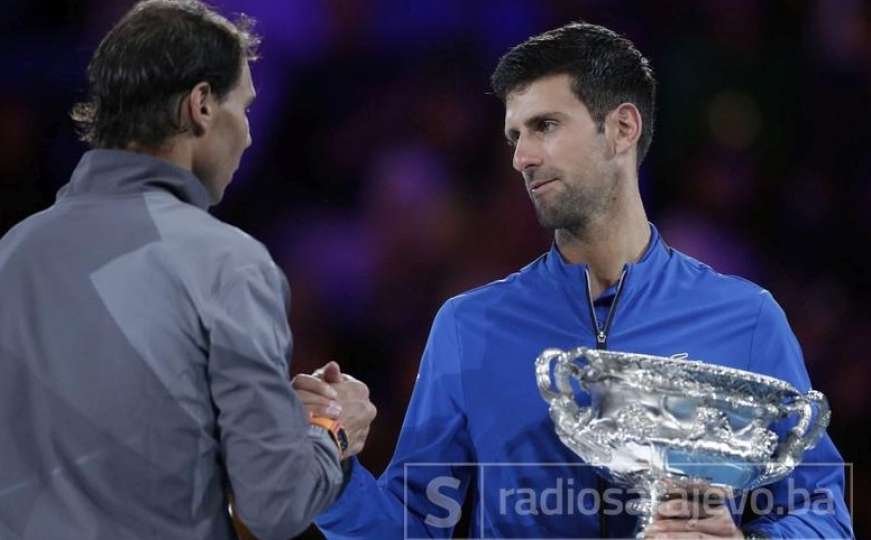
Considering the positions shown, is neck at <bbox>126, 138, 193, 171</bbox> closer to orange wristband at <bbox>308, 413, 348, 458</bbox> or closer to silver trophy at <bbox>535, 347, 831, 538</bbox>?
orange wristband at <bbox>308, 413, 348, 458</bbox>

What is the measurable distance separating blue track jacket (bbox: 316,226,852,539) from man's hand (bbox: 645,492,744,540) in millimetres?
278

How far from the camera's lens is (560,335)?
2543mm

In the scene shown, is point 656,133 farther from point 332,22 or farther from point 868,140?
point 332,22

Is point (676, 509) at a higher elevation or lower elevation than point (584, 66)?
lower

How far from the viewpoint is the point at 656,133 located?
412 cm

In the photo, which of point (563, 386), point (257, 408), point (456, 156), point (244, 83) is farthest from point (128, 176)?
point (456, 156)

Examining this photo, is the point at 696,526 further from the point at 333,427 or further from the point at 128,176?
the point at 128,176

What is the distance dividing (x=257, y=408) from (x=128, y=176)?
39 cm

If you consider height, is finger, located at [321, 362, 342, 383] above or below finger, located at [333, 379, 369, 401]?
above

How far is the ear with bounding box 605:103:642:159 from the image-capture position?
8.86 feet

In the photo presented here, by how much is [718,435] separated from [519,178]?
209 centimetres

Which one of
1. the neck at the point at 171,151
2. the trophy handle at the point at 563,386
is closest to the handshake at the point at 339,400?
the trophy handle at the point at 563,386

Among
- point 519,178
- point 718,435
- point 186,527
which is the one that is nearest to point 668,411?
point 718,435

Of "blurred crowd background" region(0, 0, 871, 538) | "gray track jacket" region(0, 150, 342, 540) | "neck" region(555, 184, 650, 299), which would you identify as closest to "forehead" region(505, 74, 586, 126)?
"neck" region(555, 184, 650, 299)
